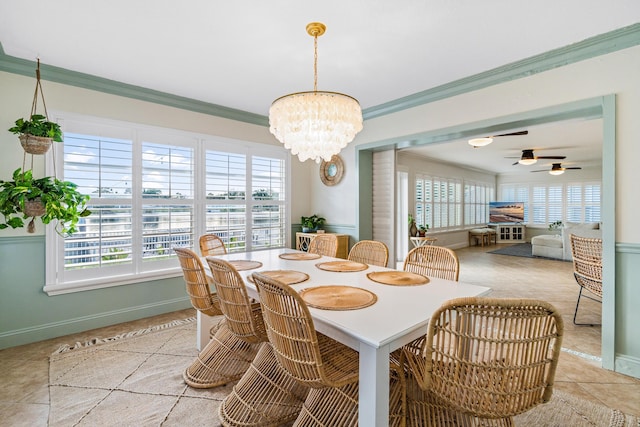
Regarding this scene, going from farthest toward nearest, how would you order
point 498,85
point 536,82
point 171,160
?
point 171,160 < point 498,85 < point 536,82

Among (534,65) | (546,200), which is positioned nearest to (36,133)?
(534,65)

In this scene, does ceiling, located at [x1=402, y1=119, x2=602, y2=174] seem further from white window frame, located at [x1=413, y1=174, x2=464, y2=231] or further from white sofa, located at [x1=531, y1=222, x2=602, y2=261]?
white sofa, located at [x1=531, y1=222, x2=602, y2=261]

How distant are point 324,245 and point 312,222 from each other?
1.21 meters

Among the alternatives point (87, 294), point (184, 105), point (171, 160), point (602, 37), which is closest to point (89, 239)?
point (87, 294)

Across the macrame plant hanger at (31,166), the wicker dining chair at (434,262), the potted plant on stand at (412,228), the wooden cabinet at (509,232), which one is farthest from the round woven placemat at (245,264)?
the wooden cabinet at (509,232)

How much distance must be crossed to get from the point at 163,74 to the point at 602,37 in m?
3.69

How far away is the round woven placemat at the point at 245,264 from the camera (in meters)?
2.41

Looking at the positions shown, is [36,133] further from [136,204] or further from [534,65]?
[534,65]

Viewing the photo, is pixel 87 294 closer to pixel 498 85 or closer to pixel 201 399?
pixel 201 399

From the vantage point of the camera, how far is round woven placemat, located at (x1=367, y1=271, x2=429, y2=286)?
6.31 feet

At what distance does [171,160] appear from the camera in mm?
3604

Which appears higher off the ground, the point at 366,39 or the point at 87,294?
the point at 366,39

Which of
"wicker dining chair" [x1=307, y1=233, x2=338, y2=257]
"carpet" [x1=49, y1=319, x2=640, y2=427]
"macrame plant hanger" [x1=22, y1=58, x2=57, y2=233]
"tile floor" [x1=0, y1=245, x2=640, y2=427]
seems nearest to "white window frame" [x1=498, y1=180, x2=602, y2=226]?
"tile floor" [x1=0, y1=245, x2=640, y2=427]

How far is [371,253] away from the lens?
9.37 ft
